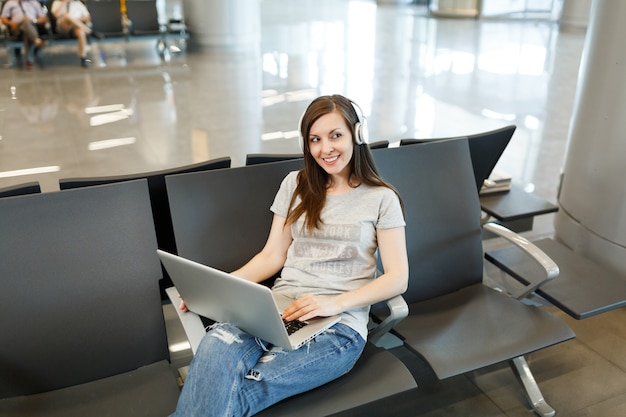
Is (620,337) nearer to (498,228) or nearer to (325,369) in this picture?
(498,228)

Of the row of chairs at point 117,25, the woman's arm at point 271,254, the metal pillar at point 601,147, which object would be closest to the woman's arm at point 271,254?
the woman's arm at point 271,254

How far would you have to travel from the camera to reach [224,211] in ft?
7.80

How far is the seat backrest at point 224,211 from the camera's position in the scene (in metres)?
2.30

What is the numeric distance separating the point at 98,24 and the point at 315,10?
7.23 metres

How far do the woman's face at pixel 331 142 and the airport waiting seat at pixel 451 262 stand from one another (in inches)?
19.9

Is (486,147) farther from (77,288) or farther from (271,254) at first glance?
(77,288)

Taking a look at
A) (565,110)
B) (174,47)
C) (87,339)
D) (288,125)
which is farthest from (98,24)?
(87,339)

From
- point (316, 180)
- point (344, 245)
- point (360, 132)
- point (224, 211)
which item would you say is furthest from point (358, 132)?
point (224, 211)

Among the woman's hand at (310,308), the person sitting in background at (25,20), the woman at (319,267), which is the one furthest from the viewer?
the person sitting in background at (25,20)

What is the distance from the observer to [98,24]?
9.29m

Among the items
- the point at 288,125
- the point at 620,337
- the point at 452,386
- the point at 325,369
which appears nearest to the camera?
the point at 325,369

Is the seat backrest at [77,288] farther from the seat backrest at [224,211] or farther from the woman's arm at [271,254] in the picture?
the woman's arm at [271,254]

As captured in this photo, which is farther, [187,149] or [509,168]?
[187,149]

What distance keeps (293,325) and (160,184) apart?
0.86 meters
